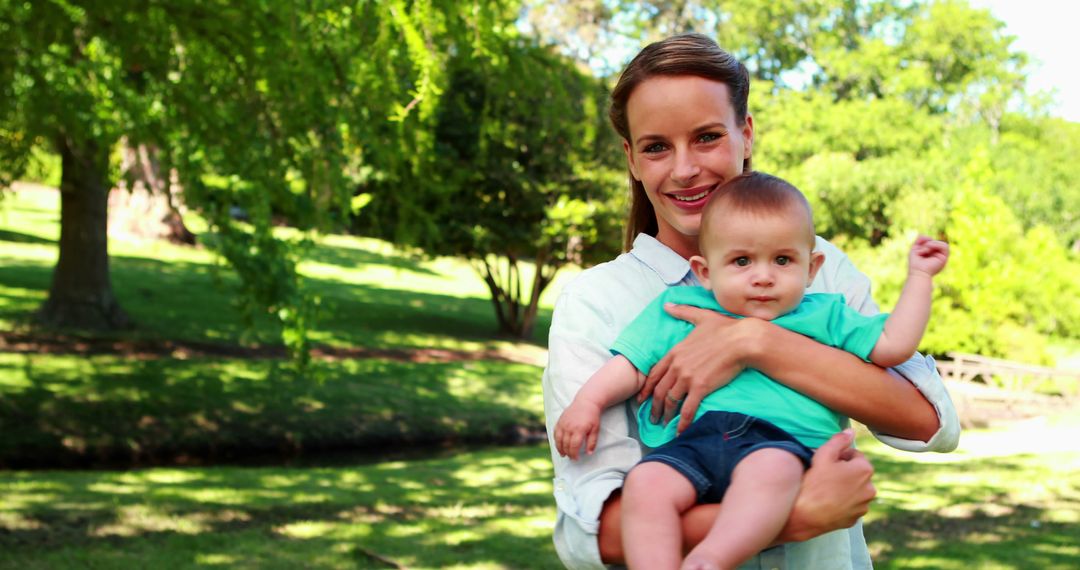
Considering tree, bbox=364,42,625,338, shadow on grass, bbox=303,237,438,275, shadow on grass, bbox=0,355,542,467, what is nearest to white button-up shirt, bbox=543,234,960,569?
shadow on grass, bbox=0,355,542,467

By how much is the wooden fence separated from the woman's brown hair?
16.9 m

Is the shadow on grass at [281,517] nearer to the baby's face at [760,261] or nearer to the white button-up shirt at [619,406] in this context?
the white button-up shirt at [619,406]

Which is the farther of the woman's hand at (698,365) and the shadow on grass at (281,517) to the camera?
the shadow on grass at (281,517)

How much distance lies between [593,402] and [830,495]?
449 millimetres

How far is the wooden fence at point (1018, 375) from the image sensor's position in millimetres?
18469

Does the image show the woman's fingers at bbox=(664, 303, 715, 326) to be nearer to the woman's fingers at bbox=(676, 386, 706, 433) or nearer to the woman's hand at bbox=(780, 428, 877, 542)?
the woman's fingers at bbox=(676, 386, 706, 433)

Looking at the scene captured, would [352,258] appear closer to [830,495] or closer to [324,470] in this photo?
[324,470]

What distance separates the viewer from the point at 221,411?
1335 centimetres

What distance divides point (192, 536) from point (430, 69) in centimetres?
362

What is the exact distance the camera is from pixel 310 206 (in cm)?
995

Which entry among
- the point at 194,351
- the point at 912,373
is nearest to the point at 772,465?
the point at 912,373

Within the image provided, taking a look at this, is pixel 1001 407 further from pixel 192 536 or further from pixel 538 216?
pixel 192 536

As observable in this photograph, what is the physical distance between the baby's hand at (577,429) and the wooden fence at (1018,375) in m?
17.3

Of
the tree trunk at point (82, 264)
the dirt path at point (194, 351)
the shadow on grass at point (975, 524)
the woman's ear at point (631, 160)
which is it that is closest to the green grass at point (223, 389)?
the dirt path at point (194, 351)
